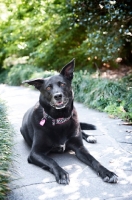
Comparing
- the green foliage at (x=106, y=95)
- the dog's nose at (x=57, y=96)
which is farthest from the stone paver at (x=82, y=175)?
the green foliage at (x=106, y=95)

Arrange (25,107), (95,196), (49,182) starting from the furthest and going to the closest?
(25,107) < (49,182) < (95,196)

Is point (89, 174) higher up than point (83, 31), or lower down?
lower down

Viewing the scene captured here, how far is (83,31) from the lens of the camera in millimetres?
11125

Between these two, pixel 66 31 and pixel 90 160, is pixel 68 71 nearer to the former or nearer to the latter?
pixel 90 160

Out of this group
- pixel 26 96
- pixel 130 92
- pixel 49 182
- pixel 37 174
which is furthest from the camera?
pixel 26 96

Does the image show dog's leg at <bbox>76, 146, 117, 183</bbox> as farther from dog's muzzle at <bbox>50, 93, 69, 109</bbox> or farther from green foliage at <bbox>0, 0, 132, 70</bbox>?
green foliage at <bbox>0, 0, 132, 70</bbox>

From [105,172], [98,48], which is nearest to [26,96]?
[98,48]

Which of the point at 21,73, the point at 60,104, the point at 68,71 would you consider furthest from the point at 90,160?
the point at 21,73

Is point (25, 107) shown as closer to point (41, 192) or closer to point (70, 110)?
point (70, 110)

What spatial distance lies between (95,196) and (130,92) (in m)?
3.72

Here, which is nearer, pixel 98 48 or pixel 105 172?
pixel 105 172

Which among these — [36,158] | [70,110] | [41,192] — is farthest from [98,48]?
[41,192]

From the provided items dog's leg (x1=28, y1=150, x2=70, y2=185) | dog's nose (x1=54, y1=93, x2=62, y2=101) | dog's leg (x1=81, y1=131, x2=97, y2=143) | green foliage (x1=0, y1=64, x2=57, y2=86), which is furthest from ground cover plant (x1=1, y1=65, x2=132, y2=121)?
green foliage (x1=0, y1=64, x2=57, y2=86)

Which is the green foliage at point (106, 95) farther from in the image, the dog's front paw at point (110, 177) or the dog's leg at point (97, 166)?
the dog's front paw at point (110, 177)
